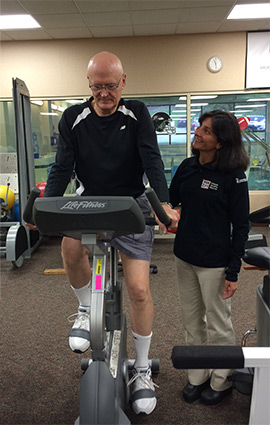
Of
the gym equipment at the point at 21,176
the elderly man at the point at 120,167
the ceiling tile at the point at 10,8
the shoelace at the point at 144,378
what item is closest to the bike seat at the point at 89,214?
the elderly man at the point at 120,167

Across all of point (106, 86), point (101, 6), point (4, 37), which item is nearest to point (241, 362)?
point (106, 86)

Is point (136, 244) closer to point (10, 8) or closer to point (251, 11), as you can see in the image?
point (10, 8)

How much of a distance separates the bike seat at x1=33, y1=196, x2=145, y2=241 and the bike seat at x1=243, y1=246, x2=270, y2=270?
78 cm

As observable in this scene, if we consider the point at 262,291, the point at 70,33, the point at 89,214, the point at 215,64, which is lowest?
the point at 262,291

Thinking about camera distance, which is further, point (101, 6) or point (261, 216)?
point (101, 6)

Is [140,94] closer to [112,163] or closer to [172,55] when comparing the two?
[172,55]

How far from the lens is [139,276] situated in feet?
5.69

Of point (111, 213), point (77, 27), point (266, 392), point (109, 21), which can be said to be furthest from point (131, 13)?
point (266, 392)

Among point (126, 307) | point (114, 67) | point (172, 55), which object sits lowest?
point (126, 307)

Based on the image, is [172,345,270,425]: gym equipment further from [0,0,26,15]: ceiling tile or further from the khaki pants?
[0,0,26,15]: ceiling tile

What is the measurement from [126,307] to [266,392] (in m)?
2.55

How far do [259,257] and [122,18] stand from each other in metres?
4.39

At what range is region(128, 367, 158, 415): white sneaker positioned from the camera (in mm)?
1750

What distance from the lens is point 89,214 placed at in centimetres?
114
